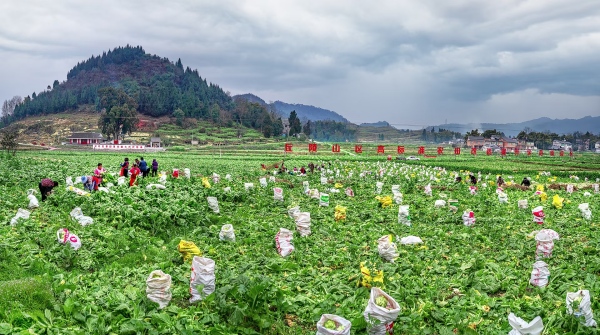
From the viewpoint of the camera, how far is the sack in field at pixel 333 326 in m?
5.41

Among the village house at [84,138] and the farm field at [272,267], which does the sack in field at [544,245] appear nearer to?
the farm field at [272,267]

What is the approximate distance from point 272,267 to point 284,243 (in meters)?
1.34

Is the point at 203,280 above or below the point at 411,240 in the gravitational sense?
above

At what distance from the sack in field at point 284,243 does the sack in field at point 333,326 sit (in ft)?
13.4

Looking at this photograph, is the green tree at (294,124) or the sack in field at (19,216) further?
the green tree at (294,124)

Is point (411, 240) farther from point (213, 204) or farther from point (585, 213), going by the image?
point (585, 213)

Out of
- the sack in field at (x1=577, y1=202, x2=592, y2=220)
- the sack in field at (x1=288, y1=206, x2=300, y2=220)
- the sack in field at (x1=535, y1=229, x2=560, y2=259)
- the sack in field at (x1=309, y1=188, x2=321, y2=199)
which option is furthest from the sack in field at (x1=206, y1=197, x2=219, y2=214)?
the sack in field at (x1=577, y1=202, x2=592, y2=220)

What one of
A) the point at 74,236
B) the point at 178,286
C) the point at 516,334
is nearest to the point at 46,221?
the point at 74,236

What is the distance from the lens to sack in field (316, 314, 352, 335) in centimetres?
541

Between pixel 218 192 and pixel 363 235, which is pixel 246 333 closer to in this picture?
pixel 363 235

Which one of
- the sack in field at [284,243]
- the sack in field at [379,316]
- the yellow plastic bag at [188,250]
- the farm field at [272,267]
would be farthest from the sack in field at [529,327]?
the yellow plastic bag at [188,250]

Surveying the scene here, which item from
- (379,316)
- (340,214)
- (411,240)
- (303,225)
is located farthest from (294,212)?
(379,316)

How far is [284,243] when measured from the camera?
32.5 feet

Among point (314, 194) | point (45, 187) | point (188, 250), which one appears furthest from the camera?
point (314, 194)
